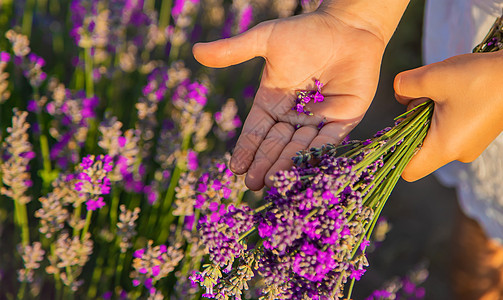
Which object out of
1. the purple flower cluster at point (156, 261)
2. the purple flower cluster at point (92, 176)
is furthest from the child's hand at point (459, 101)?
the purple flower cluster at point (92, 176)

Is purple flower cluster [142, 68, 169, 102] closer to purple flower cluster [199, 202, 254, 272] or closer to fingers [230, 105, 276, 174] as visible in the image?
fingers [230, 105, 276, 174]

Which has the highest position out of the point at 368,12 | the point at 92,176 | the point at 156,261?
the point at 368,12

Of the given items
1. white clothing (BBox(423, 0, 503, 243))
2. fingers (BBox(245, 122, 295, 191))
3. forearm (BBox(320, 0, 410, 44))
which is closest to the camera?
fingers (BBox(245, 122, 295, 191))

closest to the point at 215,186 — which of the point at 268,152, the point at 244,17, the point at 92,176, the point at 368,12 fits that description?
the point at 268,152

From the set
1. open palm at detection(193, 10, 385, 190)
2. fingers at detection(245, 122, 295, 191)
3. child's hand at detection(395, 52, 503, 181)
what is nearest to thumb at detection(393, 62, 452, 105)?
child's hand at detection(395, 52, 503, 181)

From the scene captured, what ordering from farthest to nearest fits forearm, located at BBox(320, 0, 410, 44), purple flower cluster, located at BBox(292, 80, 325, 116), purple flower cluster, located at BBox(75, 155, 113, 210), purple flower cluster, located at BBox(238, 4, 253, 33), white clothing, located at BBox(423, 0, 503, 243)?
purple flower cluster, located at BBox(238, 4, 253, 33)
white clothing, located at BBox(423, 0, 503, 243)
forearm, located at BBox(320, 0, 410, 44)
purple flower cluster, located at BBox(292, 80, 325, 116)
purple flower cluster, located at BBox(75, 155, 113, 210)

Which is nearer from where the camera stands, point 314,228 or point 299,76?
point 314,228

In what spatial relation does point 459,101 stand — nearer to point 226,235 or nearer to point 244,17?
point 226,235

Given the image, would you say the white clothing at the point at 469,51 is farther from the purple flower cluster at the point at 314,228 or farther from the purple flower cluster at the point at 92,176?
the purple flower cluster at the point at 92,176
